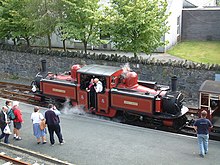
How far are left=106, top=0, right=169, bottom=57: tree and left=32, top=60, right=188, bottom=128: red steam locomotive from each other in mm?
3625

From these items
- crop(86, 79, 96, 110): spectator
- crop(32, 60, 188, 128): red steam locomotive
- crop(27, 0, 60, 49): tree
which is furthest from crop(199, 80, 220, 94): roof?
crop(27, 0, 60, 49): tree

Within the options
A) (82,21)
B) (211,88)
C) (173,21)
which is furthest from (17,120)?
(173,21)

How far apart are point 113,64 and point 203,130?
368 inches

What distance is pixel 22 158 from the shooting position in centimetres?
1159

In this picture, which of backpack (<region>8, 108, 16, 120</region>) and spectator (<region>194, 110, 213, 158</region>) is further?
backpack (<region>8, 108, 16, 120</region>)

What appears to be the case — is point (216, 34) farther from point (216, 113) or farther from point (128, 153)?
point (128, 153)

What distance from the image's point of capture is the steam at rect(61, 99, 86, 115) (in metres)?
16.2

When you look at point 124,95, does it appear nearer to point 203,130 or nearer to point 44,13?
point 203,130

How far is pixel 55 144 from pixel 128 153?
2645 millimetres

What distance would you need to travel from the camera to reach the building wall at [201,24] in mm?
32312

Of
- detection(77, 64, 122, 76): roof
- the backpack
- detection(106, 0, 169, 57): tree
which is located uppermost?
detection(106, 0, 169, 57): tree

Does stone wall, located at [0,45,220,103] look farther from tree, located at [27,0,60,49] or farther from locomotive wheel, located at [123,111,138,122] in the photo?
locomotive wheel, located at [123,111,138,122]

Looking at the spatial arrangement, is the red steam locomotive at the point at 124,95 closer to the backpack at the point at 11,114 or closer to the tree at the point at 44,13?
the backpack at the point at 11,114

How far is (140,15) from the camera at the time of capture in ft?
58.2
